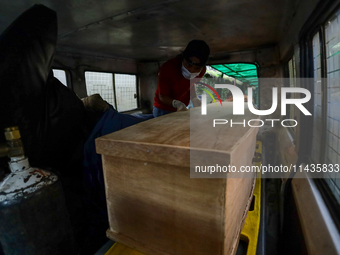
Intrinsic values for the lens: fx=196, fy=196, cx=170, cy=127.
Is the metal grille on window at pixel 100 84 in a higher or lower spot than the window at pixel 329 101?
higher

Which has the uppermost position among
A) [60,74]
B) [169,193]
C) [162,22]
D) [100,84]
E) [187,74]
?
[162,22]

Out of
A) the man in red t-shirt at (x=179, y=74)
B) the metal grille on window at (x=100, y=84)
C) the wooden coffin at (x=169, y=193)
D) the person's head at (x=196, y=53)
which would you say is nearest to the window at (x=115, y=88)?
the metal grille on window at (x=100, y=84)

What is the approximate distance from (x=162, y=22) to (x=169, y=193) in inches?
114

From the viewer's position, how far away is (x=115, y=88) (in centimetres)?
594

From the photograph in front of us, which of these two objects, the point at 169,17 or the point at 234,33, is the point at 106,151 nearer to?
the point at 169,17

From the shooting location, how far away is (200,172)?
57 cm

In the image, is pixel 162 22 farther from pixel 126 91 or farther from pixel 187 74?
pixel 126 91

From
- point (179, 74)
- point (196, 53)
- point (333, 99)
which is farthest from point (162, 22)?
point (333, 99)

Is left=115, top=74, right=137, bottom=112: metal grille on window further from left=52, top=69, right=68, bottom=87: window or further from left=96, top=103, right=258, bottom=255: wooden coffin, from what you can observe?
left=96, top=103, right=258, bottom=255: wooden coffin

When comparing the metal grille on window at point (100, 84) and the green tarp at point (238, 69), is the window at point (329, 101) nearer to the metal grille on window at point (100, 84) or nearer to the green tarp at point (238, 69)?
the green tarp at point (238, 69)

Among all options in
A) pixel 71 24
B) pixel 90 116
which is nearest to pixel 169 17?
pixel 71 24

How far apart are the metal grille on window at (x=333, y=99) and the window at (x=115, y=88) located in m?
4.88

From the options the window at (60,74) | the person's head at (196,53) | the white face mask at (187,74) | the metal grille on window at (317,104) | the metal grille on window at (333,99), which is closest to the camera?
the metal grille on window at (333,99)

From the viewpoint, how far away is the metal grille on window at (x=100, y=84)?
5.09 m
